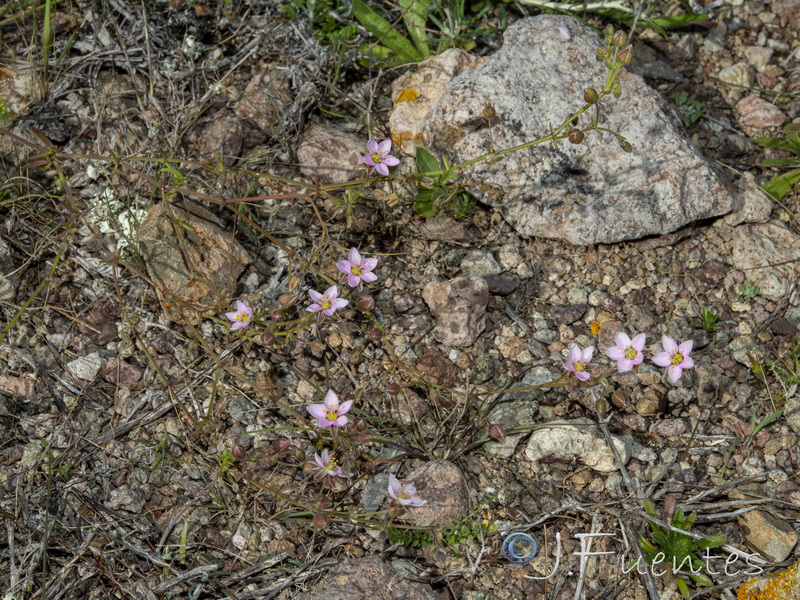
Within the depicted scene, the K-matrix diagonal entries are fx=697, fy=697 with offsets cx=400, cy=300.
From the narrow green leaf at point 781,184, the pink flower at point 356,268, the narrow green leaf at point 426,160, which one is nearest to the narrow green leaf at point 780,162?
the narrow green leaf at point 781,184

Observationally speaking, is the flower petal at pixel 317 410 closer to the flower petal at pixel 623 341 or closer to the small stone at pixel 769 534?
the flower petal at pixel 623 341

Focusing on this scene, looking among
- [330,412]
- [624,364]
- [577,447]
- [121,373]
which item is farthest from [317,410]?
[624,364]

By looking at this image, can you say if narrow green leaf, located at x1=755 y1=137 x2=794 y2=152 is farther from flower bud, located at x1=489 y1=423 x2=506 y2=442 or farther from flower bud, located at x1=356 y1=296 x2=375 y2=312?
flower bud, located at x1=356 y1=296 x2=375 y2=312

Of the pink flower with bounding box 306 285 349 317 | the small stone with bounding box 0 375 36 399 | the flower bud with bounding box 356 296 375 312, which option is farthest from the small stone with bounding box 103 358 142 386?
the flower bud with bounding box 356 296 375 312

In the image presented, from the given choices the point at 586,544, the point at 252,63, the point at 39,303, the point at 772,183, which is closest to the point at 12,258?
the point at 39,303

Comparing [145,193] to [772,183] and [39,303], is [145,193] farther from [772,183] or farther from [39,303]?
[772,183]

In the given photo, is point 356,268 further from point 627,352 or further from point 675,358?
point 675,358
